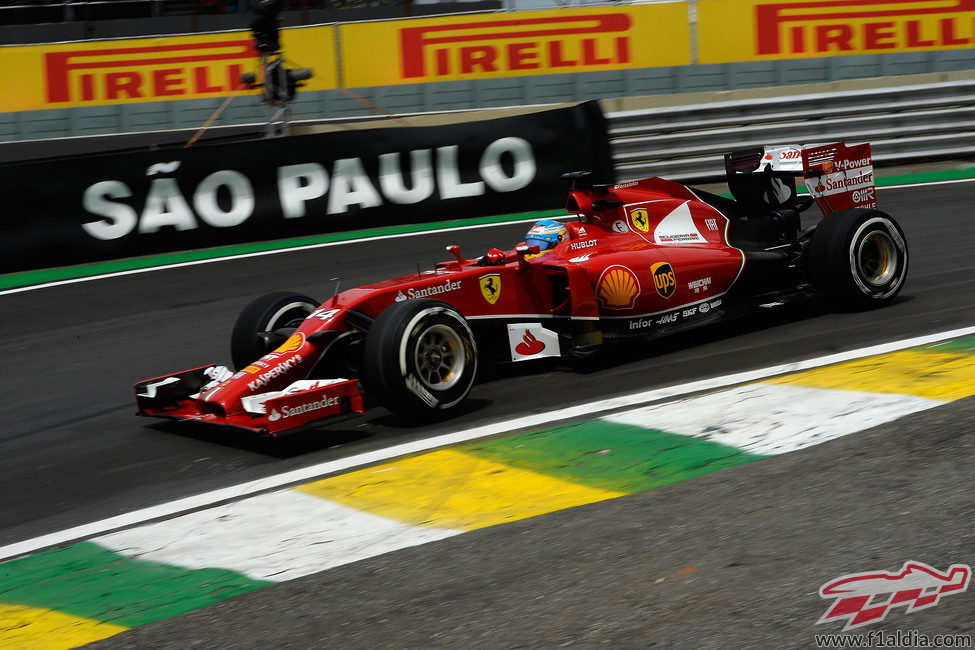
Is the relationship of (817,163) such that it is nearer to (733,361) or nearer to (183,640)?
(733,361)

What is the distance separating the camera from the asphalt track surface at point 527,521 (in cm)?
340

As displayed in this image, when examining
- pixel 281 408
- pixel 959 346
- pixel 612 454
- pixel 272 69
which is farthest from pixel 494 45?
pixel 612 454

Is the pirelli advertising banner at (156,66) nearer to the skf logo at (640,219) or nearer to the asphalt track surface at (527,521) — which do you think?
the asphalt track surface at (527,521)

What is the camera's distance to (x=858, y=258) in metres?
7.31

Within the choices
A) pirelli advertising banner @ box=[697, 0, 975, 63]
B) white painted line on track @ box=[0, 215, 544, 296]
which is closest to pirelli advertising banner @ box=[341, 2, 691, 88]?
pirelli advertising banner @ box=[697, 0, 975, 63]

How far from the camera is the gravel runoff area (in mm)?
3195

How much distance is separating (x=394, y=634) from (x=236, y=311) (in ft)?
19.8

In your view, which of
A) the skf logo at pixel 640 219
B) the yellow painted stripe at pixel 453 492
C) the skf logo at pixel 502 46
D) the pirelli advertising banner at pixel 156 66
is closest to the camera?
the yellow painted stripe at pixel 453 492

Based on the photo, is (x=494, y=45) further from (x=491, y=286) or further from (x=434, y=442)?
(x=434, y=442)

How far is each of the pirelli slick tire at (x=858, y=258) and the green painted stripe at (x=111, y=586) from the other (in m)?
4.85

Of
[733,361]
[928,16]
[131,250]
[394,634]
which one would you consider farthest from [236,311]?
[928,16]

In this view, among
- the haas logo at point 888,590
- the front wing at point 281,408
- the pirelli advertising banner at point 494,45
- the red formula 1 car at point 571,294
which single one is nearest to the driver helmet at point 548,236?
the red formula 1 car at point 571,294

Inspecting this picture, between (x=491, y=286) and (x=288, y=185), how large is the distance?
620cm

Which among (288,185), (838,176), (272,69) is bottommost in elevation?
(838,176)
